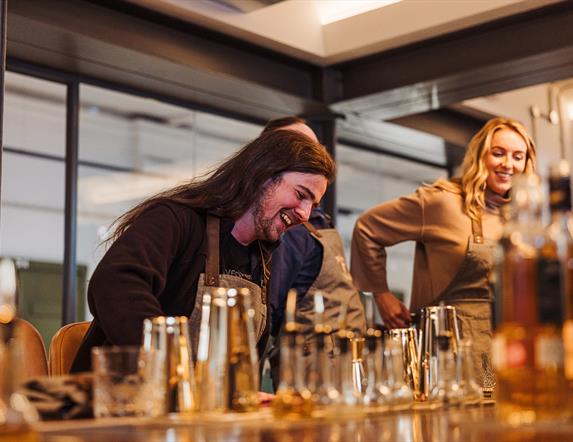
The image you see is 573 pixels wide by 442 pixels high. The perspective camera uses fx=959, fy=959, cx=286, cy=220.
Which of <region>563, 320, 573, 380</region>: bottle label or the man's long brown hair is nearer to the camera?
<region>563, 320, 573, 380</region>: bottle label

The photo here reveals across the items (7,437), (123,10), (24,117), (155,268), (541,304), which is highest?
(123,10)

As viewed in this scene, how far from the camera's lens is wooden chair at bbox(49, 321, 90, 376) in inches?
79.7

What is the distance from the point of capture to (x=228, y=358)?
1.27 meters

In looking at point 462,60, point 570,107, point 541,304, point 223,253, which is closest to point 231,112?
point 462,60

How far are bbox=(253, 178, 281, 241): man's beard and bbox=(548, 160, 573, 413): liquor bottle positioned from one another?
1.19 metres

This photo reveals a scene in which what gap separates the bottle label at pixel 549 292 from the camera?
3.23 ft

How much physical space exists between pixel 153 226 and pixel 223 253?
26 centimetres

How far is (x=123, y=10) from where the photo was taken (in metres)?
3.83

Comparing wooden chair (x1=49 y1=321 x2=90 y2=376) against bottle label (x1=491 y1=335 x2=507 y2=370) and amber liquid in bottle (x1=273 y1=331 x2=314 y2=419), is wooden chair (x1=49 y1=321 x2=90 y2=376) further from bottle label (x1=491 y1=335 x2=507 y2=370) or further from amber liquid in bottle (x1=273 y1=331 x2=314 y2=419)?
bottle label (x1=491 y1=335 x2=507 y2=370)

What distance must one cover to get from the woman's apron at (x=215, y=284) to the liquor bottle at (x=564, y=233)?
3.58ft

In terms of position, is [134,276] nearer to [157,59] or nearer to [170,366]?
[170,366]

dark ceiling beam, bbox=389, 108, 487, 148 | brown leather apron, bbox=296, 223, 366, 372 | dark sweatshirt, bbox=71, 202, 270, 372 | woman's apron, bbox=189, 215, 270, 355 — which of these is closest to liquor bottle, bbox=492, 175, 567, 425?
dark sweatshirt, bbox=71, 202, 270, 372

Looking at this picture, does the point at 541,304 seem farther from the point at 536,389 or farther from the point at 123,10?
the point at 123,10

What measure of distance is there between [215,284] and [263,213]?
0.21 meters
